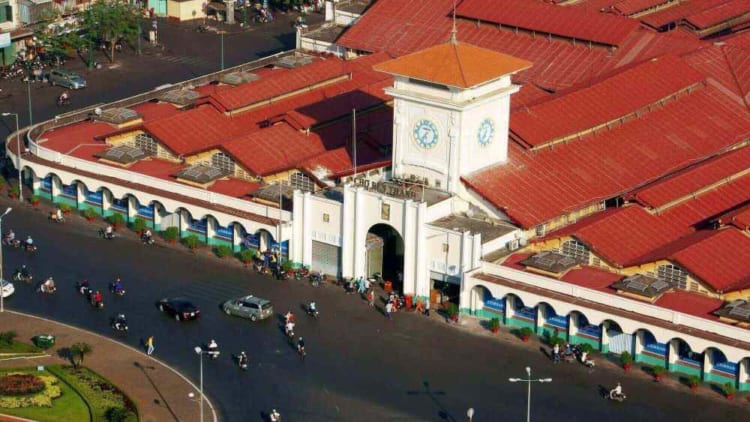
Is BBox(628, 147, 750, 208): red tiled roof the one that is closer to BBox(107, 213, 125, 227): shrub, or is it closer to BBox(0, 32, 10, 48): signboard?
BBox(107, 213, 125, 227): shrub

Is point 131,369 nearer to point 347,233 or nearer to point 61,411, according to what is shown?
point 61,411

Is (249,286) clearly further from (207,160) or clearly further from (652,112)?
(652,112)

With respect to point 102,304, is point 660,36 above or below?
above

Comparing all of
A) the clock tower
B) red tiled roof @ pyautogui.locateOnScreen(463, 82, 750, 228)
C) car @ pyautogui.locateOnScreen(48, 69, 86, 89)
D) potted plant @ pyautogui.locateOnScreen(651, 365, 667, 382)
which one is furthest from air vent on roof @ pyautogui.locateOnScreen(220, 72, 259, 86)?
potted plant @ pyautogui.locateOnScreen(651, 365, 667, 382)

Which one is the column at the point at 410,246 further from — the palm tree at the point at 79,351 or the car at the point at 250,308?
the palm tree at the point at 79,351

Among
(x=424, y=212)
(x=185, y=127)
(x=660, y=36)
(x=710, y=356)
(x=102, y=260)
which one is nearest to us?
(x=710, y=356)

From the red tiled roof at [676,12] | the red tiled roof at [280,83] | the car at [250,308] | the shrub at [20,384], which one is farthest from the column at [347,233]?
the red tiled roof at [676,12]

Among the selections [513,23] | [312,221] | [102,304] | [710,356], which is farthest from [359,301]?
[513,23]

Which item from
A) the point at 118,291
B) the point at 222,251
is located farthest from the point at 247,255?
the point at 118,291

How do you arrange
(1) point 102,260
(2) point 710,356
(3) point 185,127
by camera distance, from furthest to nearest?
(3) point 185,127
(1) point 102,260
(2) point 710,356
